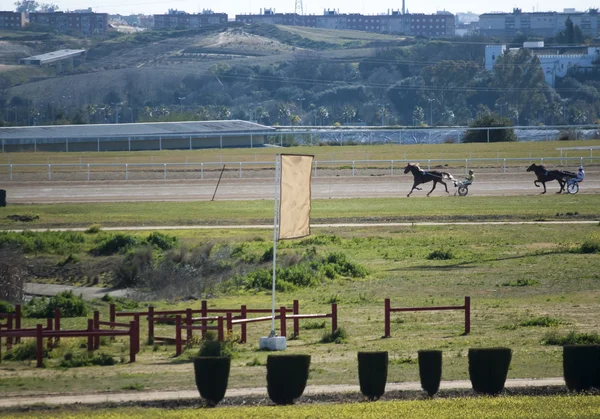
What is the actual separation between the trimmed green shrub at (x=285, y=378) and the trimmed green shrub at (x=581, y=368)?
3.91 metres

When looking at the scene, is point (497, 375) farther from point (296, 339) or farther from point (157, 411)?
point (296, 339)

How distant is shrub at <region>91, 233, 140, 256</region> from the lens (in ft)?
121

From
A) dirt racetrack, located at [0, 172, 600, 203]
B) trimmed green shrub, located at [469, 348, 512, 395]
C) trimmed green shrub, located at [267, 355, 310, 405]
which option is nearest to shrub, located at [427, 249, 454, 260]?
trimmed green shrub, located at [469, 348, 512, 395]

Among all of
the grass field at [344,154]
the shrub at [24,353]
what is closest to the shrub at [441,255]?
the shrub at [24,353]

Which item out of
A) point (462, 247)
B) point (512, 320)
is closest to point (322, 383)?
point (512, 320)

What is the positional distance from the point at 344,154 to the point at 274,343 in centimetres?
6674

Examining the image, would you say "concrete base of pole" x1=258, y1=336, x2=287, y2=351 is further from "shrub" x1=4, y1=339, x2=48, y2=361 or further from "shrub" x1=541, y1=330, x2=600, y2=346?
"shrub" x1=541, y1=330, x2=600, y2=346

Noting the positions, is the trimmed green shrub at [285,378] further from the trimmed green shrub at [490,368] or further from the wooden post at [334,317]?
the wooden post at [334,317]

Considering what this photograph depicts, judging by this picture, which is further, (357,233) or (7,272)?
(357,233)

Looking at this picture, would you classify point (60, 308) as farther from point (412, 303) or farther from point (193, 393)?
point (193, 393)

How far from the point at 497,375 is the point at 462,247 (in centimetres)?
2096

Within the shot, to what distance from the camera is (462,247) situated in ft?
118

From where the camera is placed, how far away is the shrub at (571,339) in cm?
1883

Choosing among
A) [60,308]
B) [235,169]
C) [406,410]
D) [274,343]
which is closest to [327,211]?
[235,169]
